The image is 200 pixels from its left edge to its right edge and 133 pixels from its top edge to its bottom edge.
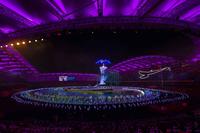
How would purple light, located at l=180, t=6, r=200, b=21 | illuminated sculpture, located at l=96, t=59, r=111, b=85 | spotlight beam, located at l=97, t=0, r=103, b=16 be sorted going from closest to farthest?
spotlight beam, located at l=97, t=0, r=103, b=16 → purple light, located at l=180, t=6, r=200, b=21 → illuminated sculpture, located at l=96, t=59, r=111, b=85

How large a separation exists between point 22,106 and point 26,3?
8495 millimetres

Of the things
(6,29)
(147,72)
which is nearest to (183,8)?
(147,72)

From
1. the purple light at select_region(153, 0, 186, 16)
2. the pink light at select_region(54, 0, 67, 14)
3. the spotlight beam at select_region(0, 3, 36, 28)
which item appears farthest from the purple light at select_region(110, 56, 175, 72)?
the pink light at select_region(54, 0, 67, 14)

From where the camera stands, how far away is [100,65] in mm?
24453

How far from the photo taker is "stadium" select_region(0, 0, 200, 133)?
47.4ft

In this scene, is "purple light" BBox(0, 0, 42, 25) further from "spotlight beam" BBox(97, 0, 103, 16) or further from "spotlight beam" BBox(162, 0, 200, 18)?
"spotlight beam" BBox(162, 0, 200, 18)

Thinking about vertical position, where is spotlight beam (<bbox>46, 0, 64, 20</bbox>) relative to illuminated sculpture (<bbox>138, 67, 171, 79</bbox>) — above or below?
above

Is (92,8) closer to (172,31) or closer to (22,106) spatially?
(172,31)

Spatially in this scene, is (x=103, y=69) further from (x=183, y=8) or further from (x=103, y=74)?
(x=183, y=8)

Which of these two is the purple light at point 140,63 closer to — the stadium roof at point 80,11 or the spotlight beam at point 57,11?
the stadium roof at point 80,11

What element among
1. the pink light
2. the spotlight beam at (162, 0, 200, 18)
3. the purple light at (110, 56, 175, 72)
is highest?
the spotlight beam at (162, 0, 200, 18)

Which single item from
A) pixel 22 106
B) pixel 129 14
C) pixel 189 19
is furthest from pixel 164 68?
pixel 22 106

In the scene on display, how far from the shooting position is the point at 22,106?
19141mm

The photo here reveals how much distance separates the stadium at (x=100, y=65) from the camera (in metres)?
14.5
